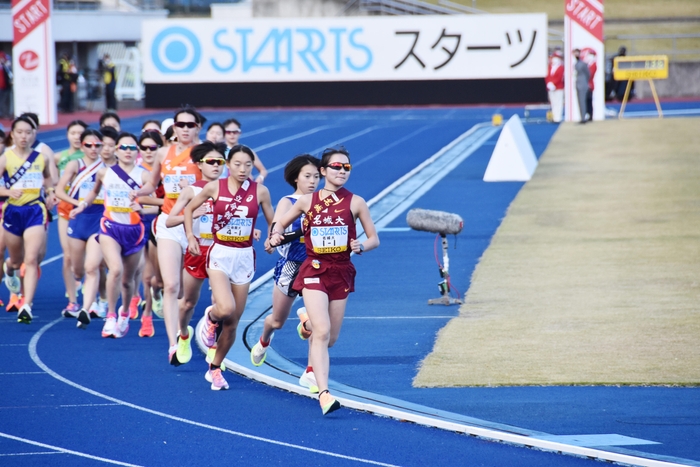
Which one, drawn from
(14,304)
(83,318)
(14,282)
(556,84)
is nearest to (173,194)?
(83,318)

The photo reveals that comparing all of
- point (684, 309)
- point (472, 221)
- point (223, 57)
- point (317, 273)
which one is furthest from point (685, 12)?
point (317, 273)

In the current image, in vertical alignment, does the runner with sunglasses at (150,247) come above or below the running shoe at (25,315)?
above

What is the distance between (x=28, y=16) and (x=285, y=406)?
32.8m

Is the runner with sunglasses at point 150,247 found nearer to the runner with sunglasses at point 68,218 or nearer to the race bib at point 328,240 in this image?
the runner with sunglasses at point 68,218

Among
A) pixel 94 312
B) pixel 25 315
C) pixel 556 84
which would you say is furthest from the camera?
pixel 556 84

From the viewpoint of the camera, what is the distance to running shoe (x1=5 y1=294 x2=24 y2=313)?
12.8m

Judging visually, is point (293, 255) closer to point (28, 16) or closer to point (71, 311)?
point (71, 311)

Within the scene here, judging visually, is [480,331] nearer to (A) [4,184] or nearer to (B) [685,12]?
(A) [4,184]

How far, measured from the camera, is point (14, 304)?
42.0 ft

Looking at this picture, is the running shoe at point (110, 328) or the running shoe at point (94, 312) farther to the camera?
Answer: the running shoe at point (94, 312)

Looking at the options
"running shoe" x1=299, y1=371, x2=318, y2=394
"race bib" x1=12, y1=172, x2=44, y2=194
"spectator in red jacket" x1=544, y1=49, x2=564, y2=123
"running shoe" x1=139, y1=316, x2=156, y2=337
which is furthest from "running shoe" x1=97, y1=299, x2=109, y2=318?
"spectator in red jacket" x1=544, y1=49, x2=564, y2=123

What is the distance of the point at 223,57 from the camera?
4869 centimetres

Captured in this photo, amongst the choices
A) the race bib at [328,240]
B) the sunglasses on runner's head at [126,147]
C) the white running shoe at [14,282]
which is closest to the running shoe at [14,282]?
the white running shoe at [14,282]

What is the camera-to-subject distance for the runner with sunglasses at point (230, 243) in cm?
887
